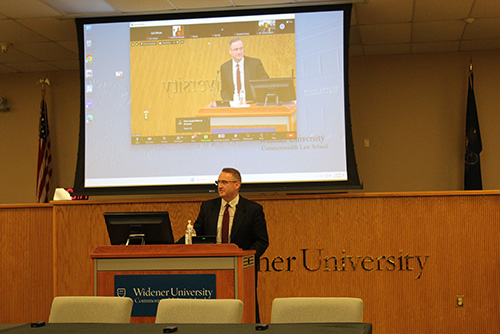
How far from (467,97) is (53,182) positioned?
19.7ft

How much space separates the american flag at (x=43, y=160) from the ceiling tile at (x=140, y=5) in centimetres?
300

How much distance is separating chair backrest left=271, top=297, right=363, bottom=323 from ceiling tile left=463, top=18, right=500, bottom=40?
5.39m

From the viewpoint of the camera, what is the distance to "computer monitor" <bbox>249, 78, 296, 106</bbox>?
6504 millimetres

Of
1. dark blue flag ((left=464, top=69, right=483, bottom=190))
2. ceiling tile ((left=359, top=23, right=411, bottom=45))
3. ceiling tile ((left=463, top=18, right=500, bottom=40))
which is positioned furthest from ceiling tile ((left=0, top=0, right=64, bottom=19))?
dark blue flag ((left=464, top=69, right=483, bottom=190))

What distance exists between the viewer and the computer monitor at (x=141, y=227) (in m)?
4.45

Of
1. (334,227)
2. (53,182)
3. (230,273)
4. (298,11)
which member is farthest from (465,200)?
(53,182)

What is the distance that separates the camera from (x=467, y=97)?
8570 millimetres

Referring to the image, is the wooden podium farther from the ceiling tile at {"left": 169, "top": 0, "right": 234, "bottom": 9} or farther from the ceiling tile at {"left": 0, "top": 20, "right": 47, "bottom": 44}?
the ceiling tile at {"left": 0, "top": 20, "right": 47, "bottom": 44}

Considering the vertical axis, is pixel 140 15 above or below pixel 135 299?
above

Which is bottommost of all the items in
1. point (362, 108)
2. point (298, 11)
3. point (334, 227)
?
point (334, 227)

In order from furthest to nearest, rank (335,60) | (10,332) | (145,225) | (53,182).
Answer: (53,182) → (335,60) → (145,225) → (10,332)

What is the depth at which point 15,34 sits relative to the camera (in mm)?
7629

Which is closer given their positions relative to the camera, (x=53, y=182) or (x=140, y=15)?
(x=140, y=15)

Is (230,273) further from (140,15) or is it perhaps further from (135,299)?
(140,15)
